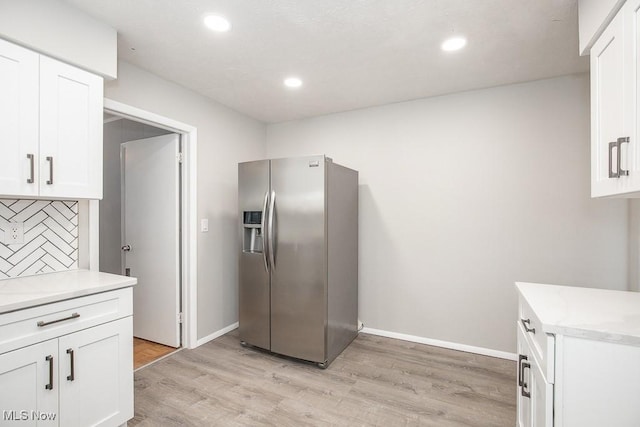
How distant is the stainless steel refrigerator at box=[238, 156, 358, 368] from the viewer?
2.62 meters

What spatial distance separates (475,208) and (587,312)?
1.72m

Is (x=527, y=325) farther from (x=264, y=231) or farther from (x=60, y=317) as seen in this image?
(x=60, y=317)

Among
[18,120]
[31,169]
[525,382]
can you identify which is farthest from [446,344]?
[18,120]

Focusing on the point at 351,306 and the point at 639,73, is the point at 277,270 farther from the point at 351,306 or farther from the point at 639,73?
the point at 639,73

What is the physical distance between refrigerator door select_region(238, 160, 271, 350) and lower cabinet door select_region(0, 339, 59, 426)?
1.56 m

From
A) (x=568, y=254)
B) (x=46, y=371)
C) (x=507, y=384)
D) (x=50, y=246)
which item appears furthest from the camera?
(x=568, y=254)

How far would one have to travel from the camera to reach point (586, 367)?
1094 millimetres

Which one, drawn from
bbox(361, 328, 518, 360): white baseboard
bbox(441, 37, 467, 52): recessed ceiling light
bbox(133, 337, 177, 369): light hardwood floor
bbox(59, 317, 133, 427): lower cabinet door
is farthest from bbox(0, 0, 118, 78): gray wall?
bbox(361, 328, 518, 360): white baseboard

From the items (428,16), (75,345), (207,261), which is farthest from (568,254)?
(75,345)

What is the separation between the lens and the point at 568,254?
257cm

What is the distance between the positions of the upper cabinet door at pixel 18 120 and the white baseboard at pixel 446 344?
3098 millimetres

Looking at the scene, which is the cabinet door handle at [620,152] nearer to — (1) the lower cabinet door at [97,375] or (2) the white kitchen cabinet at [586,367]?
(2) the white kitchen cabinet at [586,367]

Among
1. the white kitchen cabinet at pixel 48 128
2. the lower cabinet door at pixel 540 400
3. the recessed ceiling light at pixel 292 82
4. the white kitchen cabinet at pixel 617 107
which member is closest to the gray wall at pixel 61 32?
the white kitchen cabinet at pixel 48 128

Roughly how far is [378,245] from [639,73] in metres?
2.40
